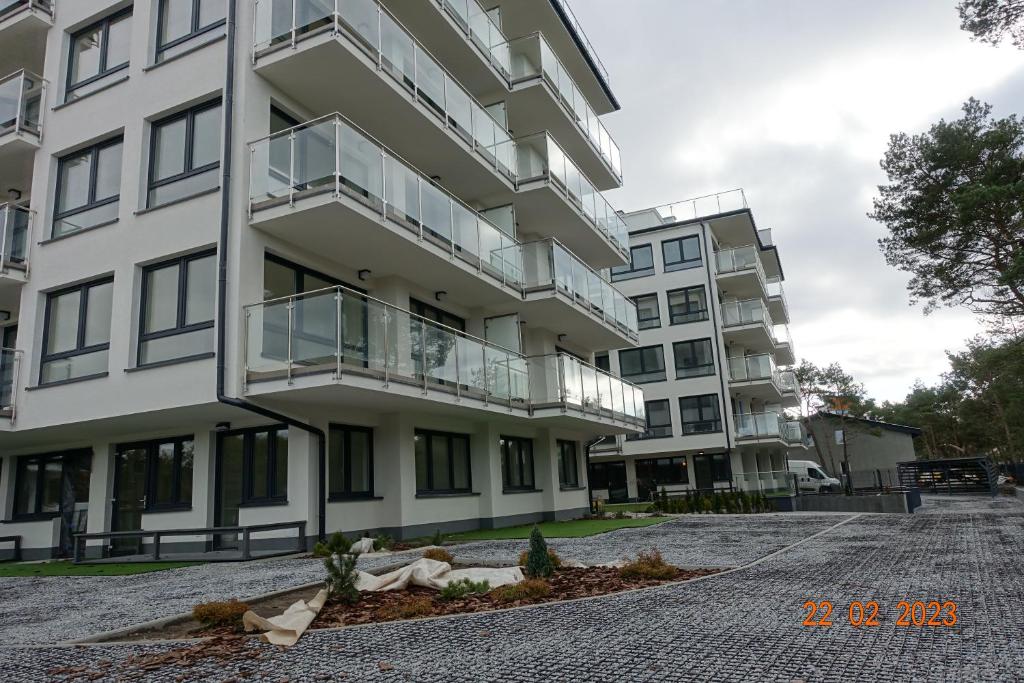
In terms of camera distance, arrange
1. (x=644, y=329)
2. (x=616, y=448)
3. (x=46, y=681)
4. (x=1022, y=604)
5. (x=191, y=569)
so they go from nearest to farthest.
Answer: (x=46, y=681) < (x=1022, y=604) < (x=191, y=569) < (x=616, y=448) < (x=644, y=329)

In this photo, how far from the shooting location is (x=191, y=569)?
36.5 ft

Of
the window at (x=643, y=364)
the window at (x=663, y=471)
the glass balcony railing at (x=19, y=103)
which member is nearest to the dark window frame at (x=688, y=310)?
the window at (x=643, y=364)

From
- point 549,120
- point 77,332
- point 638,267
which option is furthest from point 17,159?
point 638,267

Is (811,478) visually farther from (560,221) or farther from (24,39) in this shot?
(24,39)

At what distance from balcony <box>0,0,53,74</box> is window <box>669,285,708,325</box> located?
98.2 feet

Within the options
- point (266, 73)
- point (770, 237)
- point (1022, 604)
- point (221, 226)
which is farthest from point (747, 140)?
point (770, 237)

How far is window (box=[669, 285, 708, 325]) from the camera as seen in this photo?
37.8 meters

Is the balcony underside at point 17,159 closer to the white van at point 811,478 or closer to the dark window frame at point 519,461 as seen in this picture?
the dark window frame at point 519,461

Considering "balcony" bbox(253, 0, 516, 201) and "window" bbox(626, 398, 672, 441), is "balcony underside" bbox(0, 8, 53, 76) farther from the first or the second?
"window" bbox(626, 398, 672, 441)

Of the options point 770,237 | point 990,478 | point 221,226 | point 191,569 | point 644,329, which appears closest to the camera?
point 191,569

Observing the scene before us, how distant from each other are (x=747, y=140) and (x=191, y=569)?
761 inches

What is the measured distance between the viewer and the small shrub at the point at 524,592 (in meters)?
6.80

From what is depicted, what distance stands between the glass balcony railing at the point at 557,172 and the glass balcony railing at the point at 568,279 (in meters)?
2.06

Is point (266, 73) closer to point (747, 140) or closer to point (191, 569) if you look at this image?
point (191, 569)
